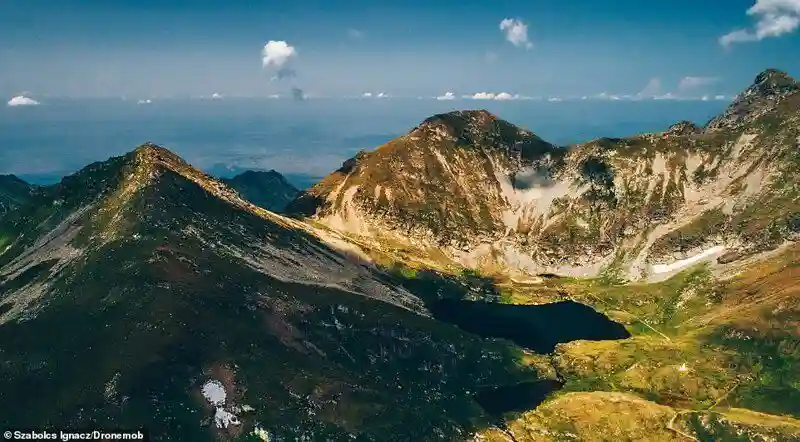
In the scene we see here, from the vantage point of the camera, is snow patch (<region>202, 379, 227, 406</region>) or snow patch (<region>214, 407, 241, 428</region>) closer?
snow patch (<region>214, 407, 241, 428</region>)

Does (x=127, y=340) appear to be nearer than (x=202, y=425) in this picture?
No

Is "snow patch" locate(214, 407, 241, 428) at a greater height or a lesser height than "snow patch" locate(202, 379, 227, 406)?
lesser

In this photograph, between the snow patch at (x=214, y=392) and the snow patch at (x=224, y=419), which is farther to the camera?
the snow patch at (x=214, y=392)

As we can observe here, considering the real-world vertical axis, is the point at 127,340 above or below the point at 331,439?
above

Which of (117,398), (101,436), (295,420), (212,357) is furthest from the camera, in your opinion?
(212,357)

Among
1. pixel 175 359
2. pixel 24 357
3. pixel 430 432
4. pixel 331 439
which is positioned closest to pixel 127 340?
pixel 175 359

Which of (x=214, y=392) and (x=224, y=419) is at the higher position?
(x=214, y=392)

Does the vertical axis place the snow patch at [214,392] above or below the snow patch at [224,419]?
above

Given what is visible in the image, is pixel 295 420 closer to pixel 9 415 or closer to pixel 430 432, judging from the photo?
pixel 430 432

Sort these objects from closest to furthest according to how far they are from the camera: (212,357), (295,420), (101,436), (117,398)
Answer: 1. (101,436)
2. (117,398)
3. (295,420)
4. (212,357)

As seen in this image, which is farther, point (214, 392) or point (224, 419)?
point (214, 392)

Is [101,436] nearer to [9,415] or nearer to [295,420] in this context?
[9,415]
